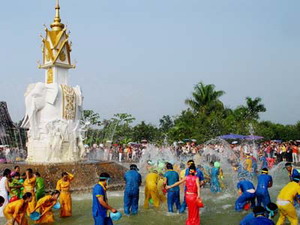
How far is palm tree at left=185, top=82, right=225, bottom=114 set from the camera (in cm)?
4162

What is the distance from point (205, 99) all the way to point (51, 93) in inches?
1101

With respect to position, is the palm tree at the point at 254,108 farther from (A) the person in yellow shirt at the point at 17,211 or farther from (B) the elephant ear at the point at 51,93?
(A) the person in yellow shirt at the point at 17,211

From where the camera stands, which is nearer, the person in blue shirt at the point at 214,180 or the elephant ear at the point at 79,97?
the person in blue shirt at the point at 214,180

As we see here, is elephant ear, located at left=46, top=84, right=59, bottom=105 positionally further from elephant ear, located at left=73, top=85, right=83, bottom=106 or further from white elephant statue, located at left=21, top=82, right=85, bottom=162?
elephant ear, located at left=73, top=85, right=83, bottom=106


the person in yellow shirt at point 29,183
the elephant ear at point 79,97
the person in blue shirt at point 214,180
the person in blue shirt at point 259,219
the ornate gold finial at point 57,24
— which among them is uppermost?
the ornate gold finial at point 57,24

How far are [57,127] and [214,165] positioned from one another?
22.2 ft

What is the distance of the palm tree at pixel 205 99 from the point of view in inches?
1639

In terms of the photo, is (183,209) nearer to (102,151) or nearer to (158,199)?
(158,199)

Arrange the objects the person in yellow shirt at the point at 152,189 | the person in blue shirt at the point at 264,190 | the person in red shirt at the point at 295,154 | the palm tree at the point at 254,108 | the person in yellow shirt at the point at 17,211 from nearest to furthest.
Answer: the person in yellow shirt at the point at 17,211, the person in blue shirt at the point at 264,190, the person in yellow shirt at the point at 152,189, the person in red shirt at the point at 295,154, the palm tree at the point at 254,108

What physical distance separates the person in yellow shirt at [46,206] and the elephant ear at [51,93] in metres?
7.71

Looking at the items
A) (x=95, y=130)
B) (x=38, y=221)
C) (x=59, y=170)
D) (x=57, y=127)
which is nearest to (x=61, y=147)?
(x=57, y=127)

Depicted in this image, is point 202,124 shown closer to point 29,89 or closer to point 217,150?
point 217,150

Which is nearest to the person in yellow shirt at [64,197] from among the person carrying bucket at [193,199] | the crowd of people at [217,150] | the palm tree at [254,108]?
the person carrying bucket at [193,199]

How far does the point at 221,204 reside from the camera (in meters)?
11.9
